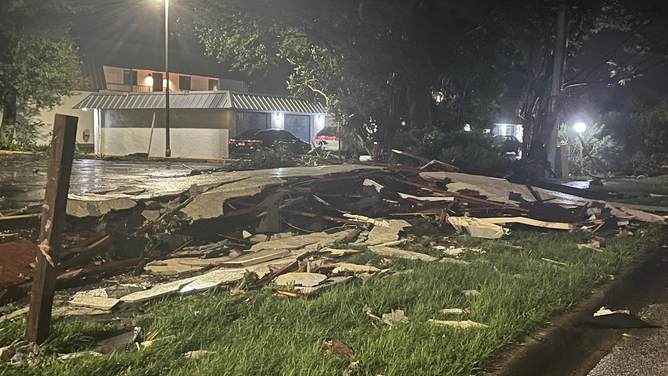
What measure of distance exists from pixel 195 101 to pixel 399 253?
29.4 m

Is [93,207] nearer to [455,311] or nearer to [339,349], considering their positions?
[339,349]

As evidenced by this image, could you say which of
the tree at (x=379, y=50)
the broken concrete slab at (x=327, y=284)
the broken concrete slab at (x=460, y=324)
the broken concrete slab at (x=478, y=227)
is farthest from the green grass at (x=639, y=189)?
the broken concrete slab at (x=460, y=324)

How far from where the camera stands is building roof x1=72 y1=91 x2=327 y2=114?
3534 centimetres

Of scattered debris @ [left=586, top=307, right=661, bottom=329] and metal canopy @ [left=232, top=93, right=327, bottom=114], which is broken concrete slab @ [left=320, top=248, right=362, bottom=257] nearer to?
scattered debris @ [left=586, top=307, right=661, bottom=329]

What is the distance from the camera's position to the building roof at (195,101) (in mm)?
35344

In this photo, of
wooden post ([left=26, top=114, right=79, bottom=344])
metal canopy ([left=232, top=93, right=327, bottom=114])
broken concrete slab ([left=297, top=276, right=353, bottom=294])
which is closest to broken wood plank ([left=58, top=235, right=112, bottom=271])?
wooden post ([left=26, top=114, right=79, bottom=344])

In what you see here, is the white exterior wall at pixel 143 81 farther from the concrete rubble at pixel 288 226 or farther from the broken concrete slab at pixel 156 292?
the broken concrete slab at pixel 156 292

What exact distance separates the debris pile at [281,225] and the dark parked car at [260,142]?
60.3 ft

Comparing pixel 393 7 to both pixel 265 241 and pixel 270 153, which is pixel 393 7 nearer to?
pixel 270 153

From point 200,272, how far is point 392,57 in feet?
52.8

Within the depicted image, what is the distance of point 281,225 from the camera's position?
1030 cm

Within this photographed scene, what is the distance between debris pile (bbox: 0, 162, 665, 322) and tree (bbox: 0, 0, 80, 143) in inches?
1027

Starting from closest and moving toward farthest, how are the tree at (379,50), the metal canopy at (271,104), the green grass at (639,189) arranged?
the green grass at (639,189)
the tree at (379,50)
the metal canopy at (271,104)

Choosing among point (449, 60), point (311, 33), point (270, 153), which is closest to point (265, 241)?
point (270, 153)
